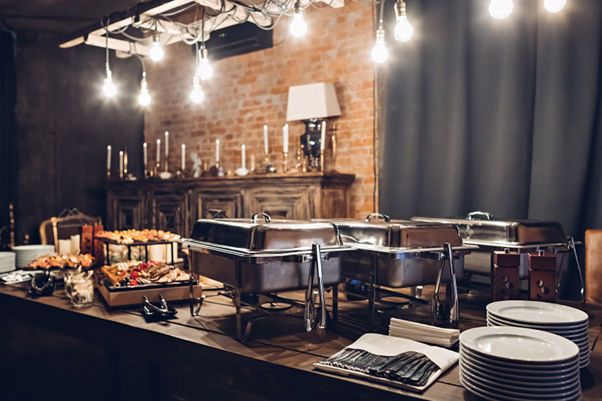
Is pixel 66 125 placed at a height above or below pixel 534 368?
above

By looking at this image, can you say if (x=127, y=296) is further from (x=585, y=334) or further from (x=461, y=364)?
(x=585, y=334)

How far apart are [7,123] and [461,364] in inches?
221

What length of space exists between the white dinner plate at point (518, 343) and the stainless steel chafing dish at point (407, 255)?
0.31m

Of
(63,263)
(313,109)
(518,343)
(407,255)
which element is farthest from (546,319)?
(313,109)

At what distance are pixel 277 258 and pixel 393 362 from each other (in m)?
0.46

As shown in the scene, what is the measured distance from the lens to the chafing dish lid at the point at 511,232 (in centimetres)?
187

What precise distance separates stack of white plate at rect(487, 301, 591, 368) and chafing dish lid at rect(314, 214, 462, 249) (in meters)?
0.31

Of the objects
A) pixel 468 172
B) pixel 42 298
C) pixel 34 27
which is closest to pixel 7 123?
pixel 34 27

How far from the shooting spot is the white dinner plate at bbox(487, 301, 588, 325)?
1229 mm

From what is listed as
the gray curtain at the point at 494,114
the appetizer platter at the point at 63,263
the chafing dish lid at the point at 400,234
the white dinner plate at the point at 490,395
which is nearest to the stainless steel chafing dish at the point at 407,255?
the chafing dish lid at the point at 400,234

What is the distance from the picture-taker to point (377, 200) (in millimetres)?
4141

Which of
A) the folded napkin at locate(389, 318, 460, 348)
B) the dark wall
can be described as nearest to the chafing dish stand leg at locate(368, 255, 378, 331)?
the folded napkin at locate(389, 318, 460, 348)

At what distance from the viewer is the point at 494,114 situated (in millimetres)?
3400

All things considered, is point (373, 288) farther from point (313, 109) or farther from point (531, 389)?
point (313, 109)
